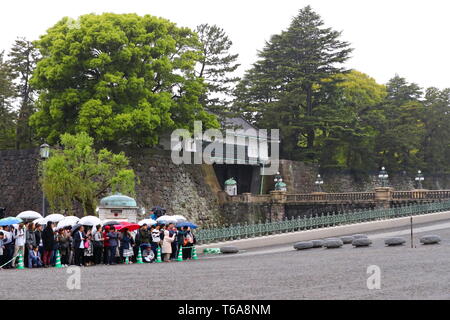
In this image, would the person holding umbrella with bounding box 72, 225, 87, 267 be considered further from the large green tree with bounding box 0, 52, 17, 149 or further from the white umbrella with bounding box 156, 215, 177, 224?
the large green tree with bounding box 0, 52, 17, 149

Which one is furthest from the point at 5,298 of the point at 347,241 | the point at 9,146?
the point at 9,146

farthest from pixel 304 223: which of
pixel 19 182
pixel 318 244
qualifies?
pixel 19 182

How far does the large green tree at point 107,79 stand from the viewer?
43188 millimetres

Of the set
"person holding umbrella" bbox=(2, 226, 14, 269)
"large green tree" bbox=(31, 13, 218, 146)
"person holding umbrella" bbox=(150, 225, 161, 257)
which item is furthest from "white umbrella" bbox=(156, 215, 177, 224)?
"large green tree" bbox=(31, 13, 218, 146)

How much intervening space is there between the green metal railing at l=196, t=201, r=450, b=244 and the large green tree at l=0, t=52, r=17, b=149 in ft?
79.5

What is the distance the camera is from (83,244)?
21.8m

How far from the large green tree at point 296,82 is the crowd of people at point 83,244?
40.0 meters

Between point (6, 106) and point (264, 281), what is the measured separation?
47162mm

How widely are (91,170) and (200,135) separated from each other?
50.0ft

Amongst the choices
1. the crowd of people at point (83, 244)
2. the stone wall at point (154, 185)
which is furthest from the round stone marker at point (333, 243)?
the stone wall at point (154, 185)

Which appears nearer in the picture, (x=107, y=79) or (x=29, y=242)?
(x=29, y=242)

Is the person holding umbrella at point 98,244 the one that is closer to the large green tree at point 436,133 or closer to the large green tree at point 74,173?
the large green tree at point 74,173

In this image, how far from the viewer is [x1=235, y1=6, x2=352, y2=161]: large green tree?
6391 centimetres

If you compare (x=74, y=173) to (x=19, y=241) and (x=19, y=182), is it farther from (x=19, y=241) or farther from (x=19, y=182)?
(x=19, y=241)
